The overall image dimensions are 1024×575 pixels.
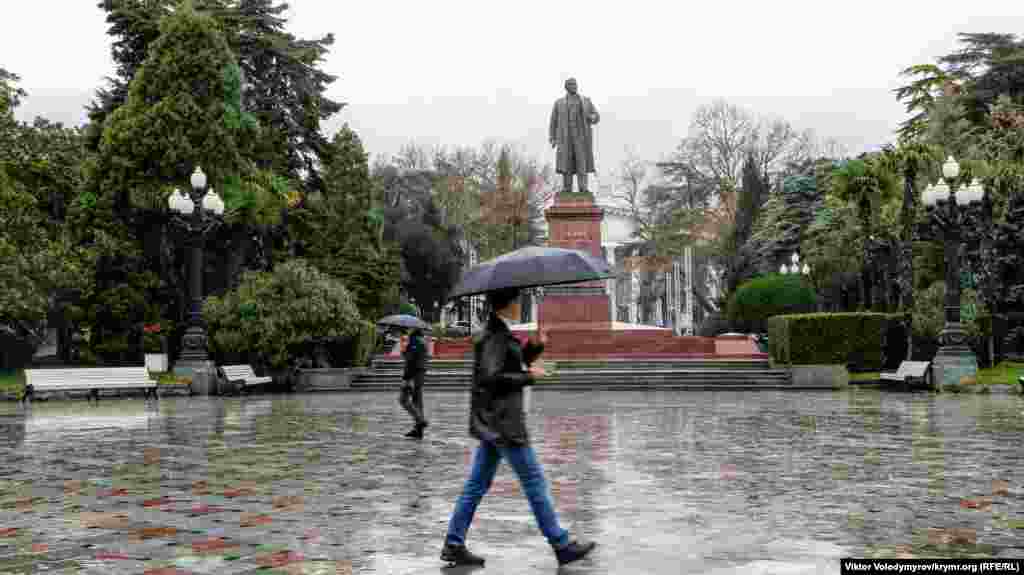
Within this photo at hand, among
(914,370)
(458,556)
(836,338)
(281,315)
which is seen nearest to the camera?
(458,556)

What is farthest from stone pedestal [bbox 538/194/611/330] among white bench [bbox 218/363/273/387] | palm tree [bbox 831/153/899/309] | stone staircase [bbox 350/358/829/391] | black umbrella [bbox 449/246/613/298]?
black umbrella [bbox 449/246/613/298]

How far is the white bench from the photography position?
84.2 feet

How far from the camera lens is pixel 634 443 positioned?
1265cm

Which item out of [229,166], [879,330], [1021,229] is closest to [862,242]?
[1021,229]

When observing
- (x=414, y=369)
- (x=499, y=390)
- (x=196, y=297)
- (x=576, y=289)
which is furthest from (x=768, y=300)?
(x=499, y=390)

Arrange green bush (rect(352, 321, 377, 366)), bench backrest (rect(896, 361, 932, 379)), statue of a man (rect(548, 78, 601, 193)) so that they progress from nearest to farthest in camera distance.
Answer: bench backrest (rect(896, 361, 932, 379)) < green bush (rect(352, 321, 377, 366)) < statue of a man (rect(548, 78, 601, 193))

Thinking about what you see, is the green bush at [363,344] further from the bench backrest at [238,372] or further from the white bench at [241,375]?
the bench backrest at [238,372]

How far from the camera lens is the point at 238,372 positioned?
86.0 ft

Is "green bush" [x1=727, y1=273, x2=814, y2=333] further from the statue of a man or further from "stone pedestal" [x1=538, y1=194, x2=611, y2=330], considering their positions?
the statue of a man

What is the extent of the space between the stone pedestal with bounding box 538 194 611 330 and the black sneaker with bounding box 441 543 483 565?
27.2 m

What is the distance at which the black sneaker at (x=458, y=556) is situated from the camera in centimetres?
595

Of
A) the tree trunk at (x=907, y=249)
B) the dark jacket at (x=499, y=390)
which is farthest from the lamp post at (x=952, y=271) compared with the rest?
the dark jacket at (x=499, y=390)

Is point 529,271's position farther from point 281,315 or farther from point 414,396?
point 281,315

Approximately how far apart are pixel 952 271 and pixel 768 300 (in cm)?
1815
